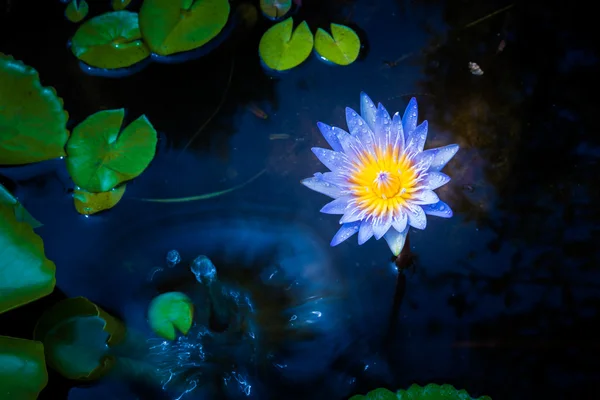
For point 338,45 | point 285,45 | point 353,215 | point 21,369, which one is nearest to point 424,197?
point 353,215

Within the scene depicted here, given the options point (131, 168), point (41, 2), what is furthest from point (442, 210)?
point (41, 2)

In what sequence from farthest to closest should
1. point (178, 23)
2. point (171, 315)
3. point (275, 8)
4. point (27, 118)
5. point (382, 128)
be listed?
1. point (275, 8)
2. point (178, 23)
3. point (27, 118)
4. point (171, 315)
5. point (382, 128)

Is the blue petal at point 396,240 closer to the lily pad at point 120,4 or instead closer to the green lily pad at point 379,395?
the green lily pad at point 379,395

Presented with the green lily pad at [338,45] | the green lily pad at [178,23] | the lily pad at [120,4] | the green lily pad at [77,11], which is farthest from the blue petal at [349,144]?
the green lily pad at [77,11]

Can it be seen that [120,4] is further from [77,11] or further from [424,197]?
Result: [424,197]

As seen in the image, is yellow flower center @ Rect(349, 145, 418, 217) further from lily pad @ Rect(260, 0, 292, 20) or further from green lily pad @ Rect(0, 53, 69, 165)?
green lily pad @ Rect(0, 53, 69, 165)

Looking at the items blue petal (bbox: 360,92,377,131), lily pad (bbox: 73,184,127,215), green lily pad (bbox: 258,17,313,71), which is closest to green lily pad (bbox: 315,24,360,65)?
green lily pad (bbox: 258,17,313,71)
